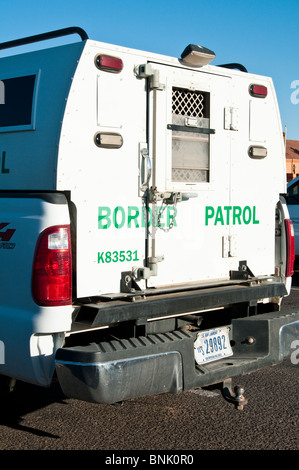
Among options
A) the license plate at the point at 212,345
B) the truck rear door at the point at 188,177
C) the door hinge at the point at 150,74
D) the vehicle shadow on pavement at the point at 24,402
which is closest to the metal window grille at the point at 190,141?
the truck rear door at the point at 188,177

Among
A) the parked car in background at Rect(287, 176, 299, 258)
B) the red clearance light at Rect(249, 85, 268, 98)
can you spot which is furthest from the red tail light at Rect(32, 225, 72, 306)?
the parked car in background at Rect(287, 176, 299, 258)

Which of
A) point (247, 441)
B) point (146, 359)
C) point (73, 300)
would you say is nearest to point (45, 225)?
point (73, 300)

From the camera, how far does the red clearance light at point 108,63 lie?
4293mm

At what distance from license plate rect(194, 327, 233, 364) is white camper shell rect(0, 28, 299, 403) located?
1 cm

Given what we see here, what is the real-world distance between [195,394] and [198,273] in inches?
45.5

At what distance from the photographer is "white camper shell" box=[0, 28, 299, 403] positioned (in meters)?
4.04

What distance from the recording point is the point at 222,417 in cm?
498

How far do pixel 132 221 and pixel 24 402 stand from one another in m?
1.80

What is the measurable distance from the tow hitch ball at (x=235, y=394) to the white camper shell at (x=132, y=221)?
107mm

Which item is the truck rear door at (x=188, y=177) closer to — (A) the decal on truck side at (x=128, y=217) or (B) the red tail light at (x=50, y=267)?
(A) the decal on truck side at (x=128, y=217)

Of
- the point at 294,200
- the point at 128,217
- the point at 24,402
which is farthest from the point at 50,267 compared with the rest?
the point at 294,200

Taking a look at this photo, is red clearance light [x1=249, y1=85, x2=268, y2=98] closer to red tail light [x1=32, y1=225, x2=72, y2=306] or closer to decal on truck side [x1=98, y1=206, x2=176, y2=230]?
decal on truck side [x1=98, y1=206, x2=176, y2=230]
